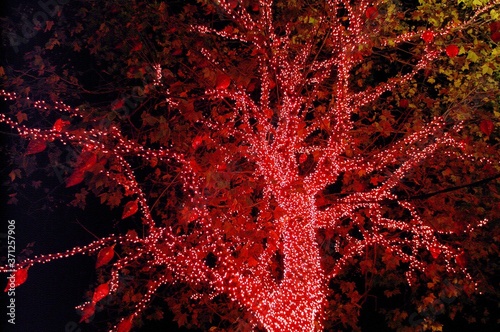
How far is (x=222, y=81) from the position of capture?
16.6 feet

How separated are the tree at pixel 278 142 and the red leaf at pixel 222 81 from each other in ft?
0.08

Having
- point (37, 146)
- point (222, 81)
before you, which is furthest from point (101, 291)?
point (222, 81)

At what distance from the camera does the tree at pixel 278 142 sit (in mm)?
5375

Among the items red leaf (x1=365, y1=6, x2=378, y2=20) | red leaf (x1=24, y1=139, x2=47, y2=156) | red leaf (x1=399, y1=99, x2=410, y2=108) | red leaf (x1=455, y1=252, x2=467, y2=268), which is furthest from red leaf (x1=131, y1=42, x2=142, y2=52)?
red leaf (x1=455, y1=252, x2=467, y2=268)

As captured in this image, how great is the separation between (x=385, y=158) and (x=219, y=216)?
6.76ft

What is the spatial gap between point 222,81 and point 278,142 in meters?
0.85

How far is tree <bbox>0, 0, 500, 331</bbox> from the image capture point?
17.6 feet

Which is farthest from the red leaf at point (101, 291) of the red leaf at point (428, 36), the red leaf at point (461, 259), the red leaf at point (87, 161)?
the red leaf at point (428, 36)

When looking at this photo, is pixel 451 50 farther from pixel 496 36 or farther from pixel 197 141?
pixel 197 141

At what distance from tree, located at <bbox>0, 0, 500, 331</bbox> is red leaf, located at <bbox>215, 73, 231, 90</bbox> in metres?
0.02

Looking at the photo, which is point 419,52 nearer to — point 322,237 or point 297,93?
point 297,93

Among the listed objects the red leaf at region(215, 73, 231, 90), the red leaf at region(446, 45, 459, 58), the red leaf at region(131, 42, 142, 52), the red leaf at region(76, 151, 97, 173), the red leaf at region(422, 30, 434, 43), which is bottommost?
the red leaf at region(76, 151, 97, 173)

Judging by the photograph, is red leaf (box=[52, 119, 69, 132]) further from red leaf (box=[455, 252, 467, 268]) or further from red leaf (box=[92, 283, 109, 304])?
red leaf (box=[455, 252, 467, 268])

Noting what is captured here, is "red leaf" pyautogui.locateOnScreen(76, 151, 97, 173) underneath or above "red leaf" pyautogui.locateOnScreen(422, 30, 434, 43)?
underneath
